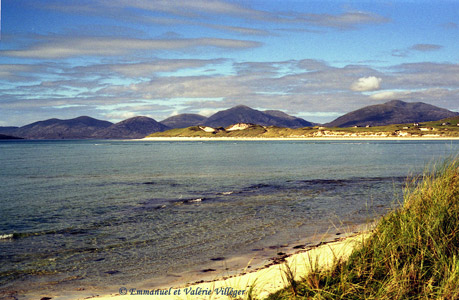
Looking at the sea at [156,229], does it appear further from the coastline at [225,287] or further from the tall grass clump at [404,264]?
the tall grass clump at [404,264]

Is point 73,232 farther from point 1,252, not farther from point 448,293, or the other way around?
point 448,293

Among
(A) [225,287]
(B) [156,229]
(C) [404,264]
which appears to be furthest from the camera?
(B) [156,229]

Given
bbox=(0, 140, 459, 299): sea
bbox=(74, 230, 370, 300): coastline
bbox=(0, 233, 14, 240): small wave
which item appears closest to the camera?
bbox=(74, 230, 370, 300): coastline

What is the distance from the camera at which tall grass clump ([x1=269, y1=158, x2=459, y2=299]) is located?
6808 millimetres

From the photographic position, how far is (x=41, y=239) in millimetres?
15586

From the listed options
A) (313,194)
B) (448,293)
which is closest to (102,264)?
(448,293)

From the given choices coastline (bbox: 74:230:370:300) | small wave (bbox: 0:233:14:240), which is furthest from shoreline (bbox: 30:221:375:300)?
small wave (bbox: 0:233:14:240)

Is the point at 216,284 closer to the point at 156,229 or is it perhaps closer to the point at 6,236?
the point at 156,229

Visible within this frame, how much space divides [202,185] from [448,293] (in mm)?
27172

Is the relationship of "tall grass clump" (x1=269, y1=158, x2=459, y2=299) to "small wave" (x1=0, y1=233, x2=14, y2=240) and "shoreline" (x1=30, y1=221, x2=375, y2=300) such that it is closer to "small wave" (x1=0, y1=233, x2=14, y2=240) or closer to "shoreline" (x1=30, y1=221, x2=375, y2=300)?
"shoreline" (x1=30, y1=221, x2=375, y2=300)

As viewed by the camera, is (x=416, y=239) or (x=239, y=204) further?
(x=239, y=204)

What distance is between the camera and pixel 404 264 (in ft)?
24.1

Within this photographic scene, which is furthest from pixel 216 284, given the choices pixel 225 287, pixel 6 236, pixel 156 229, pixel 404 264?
pixel 6 236

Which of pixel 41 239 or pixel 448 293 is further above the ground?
pixel 448 293
